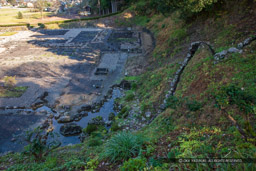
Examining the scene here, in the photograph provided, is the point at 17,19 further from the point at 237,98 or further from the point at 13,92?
the point at 237,98

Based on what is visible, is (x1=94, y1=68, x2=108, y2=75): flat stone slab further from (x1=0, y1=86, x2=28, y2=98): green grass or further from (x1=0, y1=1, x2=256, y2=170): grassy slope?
(x1=0, y1=86, x2=28, y2=98): green grass

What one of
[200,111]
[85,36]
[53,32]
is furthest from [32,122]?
[53,32]

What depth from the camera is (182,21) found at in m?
20.0

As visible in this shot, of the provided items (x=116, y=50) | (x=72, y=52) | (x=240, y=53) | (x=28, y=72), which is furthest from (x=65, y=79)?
(x=240, y=53)

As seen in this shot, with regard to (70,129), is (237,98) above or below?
above

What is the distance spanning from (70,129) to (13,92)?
791 cm

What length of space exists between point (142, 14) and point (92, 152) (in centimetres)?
3635

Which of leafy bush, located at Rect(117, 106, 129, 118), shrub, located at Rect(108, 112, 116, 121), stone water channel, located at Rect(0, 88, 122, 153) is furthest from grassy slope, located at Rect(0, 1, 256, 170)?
stone water channel, located at Rect(0, 88, 122, 153)

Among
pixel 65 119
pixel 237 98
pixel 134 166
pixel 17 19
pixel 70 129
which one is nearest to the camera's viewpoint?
pixel 134 166

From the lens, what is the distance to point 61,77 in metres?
18.2

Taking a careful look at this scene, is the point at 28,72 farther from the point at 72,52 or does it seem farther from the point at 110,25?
the point at 110,25

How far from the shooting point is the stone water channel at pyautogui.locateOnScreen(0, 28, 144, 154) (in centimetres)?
1249

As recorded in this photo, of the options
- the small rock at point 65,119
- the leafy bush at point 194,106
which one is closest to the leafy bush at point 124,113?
the small rock at point 65,119

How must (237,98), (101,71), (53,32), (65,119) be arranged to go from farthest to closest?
1. (53,32)
2. (101,71)
3. (65,119)
4. (237,98)
